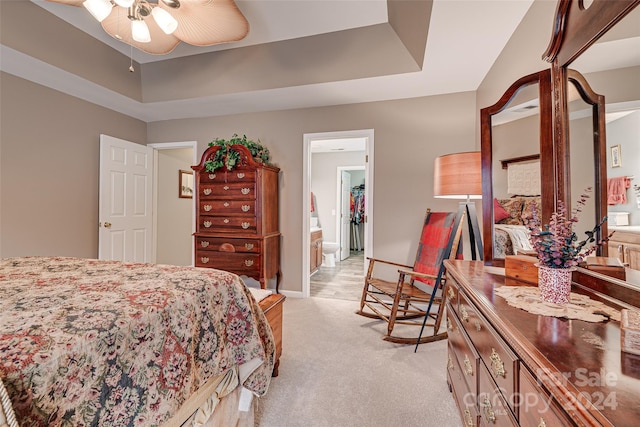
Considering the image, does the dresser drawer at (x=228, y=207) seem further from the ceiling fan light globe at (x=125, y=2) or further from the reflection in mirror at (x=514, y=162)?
the reflection in mirror at (x=514, y=162)

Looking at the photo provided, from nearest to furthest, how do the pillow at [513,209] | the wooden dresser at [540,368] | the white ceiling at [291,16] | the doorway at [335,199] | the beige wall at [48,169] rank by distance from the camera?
the wooden dresser at [540,368]
the pillow at [513,209]
the white ceiling at [291,16]
the beige wall at [48,169]
the doorway at [335,199]

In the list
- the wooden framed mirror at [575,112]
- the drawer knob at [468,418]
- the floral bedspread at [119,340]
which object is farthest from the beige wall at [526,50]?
the floral bedspread at [119,340]

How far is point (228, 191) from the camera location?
3197 mm

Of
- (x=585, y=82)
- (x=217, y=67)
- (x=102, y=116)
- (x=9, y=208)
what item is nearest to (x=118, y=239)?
(x=9, y=208)

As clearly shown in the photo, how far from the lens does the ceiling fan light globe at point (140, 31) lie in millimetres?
1846

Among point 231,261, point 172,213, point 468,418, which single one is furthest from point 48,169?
point 468,418

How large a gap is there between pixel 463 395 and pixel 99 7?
A: 2.97m

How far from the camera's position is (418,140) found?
10.1 ft

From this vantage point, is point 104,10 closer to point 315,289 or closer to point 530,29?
point 530,29

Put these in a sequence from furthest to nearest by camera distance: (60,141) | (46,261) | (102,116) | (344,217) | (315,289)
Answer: (344,217)
(315,289)
(102,116)
(60,141)
(46,261)

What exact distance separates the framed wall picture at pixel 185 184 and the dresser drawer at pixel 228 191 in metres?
1.72

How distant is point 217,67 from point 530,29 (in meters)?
2.86

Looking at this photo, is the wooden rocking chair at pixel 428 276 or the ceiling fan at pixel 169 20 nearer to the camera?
the ceiling fan at pixel 169 20

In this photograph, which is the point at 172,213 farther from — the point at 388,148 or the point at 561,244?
the point at 561,244
